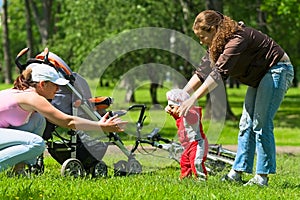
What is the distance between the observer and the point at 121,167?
8.51m

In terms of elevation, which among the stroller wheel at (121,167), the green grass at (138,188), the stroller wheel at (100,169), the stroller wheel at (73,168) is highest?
the green grass at (138,188)

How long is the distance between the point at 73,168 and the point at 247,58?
219 cm

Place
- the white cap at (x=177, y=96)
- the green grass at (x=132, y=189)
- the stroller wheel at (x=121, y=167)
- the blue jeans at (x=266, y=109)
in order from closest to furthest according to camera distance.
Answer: the green grass at (x=132, y=189) → the blue jeans at (x=266, y=109) → the white cap at (x=177, y=96) → the stroller wheel at (x=121, y=167)

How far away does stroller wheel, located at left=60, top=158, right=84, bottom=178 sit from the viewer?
7.67m

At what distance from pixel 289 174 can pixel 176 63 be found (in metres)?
18.5

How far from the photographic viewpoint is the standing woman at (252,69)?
279 inches

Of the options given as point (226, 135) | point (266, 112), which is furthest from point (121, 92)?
point (226, 135)

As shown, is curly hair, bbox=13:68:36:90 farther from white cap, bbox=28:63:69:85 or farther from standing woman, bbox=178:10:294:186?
standing woman, bbox=178:10:294:186

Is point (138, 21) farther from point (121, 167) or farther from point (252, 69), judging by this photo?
point (252, 69)

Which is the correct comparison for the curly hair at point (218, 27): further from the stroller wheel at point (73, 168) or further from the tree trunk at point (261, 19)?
the tree trunk at point (261, 19)

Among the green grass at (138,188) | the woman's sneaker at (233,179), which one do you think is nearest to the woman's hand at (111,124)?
the green grass at (138,188)

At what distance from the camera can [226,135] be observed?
1986cm

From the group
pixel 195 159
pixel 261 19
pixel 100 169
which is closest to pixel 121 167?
pixel 100 169

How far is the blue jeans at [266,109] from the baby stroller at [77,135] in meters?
1.42
